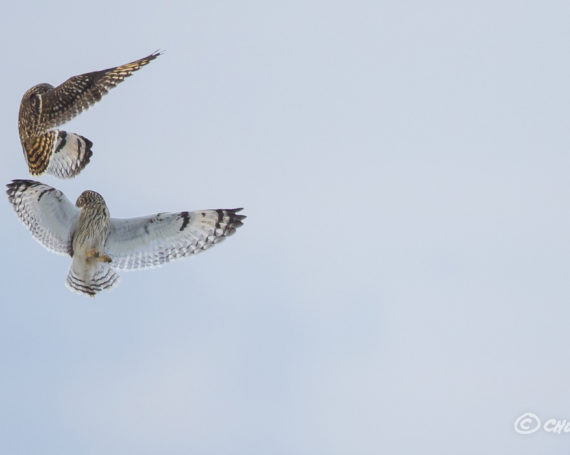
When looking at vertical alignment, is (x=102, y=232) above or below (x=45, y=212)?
below

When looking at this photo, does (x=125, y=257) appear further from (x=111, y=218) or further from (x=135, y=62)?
(x=135, y=62)

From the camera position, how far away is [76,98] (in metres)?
30.7

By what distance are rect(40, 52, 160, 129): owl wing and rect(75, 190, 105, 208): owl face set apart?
1.11 metres

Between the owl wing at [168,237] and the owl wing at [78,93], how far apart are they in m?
1.72

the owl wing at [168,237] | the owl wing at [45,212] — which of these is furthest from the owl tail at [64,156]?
the owl wing at [168,237]

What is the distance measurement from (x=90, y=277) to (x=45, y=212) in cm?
101

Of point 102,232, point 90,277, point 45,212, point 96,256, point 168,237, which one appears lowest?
point 90,277

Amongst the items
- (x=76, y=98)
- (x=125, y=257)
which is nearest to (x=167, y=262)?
(x=125, y=257)

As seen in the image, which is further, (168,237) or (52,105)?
(168,237)

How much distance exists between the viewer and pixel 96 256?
31.4m

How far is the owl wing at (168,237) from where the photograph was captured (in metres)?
31.5

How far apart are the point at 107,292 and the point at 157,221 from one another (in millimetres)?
1131

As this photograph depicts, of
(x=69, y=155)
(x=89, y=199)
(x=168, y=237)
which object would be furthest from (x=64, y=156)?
(x=168, y=237)

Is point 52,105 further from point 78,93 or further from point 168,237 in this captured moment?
point 168,237
